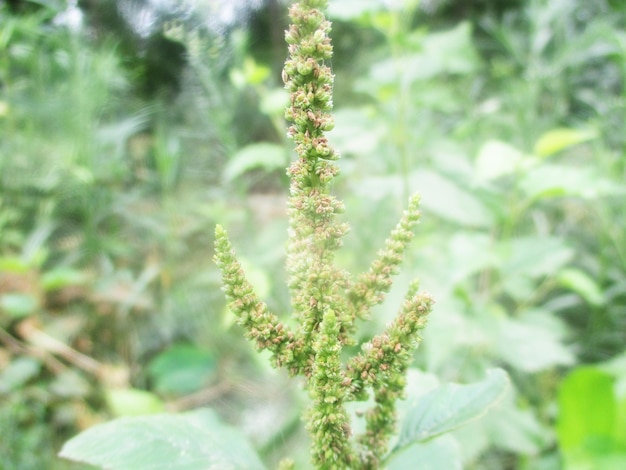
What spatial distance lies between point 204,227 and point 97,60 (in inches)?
39.5

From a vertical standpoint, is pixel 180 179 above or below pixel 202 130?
below

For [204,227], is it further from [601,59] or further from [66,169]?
[601,59]

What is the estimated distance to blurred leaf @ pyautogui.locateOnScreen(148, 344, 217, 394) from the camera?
78.8 inches

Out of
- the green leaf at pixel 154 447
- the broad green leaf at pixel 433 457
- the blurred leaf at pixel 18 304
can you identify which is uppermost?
the blurred leaf at pixel 18 304

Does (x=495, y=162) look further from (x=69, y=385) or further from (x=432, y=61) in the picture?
(x=69, y=385)

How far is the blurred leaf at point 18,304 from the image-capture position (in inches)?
74.9

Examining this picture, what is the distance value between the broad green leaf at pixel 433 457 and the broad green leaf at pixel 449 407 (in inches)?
3.2

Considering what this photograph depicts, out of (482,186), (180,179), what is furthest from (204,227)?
(482,186)

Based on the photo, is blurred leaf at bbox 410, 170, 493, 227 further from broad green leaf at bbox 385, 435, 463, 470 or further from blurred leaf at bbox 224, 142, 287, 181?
broad green leaf at bbox 385, 435, 463, 470

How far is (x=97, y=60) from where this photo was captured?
2.53 metres

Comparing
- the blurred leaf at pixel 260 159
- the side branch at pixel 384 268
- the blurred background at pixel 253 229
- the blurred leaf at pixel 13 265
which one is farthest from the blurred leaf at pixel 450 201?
the blurred leaf at pixel 13 265

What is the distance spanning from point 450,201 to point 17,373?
5.53ft

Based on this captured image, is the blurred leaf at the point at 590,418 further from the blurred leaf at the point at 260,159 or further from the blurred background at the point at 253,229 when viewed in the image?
the blurred leaf at the point at 260,159

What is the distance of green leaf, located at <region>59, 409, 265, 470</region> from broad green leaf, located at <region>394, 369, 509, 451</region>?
0.23m
